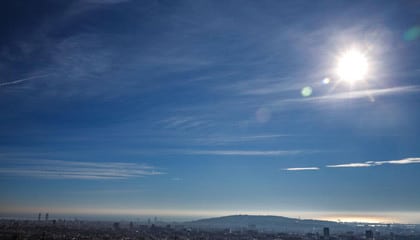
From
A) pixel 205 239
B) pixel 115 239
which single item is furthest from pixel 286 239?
pixel 115 239

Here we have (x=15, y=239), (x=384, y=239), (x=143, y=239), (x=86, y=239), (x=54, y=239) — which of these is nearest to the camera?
(x=15, y=239)

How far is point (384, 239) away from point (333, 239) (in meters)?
24.2

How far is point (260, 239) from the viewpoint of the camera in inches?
4970

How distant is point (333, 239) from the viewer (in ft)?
455

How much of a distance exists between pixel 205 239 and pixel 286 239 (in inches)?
1134

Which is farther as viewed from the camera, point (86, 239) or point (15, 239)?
point (86, 239)

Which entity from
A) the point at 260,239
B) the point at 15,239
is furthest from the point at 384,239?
the point at 15,239

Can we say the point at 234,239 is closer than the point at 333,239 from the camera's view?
Yes

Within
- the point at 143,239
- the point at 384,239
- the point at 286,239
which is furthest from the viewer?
the point at 384,239

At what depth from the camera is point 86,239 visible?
105 metres

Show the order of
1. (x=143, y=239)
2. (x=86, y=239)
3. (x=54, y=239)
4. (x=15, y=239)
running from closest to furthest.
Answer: (x=15, y=239), (x=54, y=239), (x=86, y=239), (x=143, y=239)

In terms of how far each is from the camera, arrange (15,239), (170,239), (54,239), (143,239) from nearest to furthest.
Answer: (15,239) < (54,239) < (143,239) < (170,239)

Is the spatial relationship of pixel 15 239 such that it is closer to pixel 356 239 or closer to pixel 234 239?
pixel 234 239

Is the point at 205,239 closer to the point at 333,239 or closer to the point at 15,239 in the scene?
the point at 333,239
